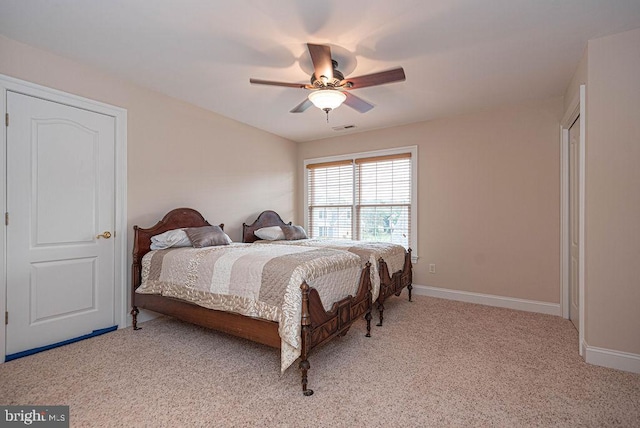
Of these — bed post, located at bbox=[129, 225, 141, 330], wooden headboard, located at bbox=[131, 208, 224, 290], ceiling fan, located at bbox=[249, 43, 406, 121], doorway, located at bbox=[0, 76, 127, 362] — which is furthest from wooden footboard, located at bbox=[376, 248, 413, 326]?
doorway, located at bbox=[0, 76, 127, 362]

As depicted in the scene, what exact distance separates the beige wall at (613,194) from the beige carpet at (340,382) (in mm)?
394

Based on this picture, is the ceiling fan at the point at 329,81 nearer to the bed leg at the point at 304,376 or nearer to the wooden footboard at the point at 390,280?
the wooden footboard at the point at 390,280

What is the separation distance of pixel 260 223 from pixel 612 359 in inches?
160

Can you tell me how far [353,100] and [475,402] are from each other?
98.8 inches

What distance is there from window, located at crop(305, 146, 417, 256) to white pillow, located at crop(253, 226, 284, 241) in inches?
49.1

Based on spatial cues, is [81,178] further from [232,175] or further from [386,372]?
[386,372]

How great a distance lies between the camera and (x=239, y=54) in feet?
8.75

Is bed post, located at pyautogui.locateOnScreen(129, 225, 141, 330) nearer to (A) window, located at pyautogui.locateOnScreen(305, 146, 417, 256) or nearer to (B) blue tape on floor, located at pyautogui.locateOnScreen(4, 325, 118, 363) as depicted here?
(B) blue tape on floor, located at pyautogui.locateOnScreen(4, 325, 118, 363)

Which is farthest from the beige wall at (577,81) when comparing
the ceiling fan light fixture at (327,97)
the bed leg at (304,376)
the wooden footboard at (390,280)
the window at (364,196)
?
the bed leg at (304,376)

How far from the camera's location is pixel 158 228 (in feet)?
11.2

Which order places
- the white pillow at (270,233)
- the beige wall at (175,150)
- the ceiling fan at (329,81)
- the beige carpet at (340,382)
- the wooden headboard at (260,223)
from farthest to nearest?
the wooden headboard at (260,223)
the white pillow at (270,233)
the beige wall at (175,150)
the ceiling fan at (329,81)
the beige carpet at (340,382)

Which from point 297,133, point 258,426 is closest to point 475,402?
point 258,426

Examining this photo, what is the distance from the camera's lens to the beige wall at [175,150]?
9.16 ft

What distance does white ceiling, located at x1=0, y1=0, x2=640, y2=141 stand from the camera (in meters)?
2.10
